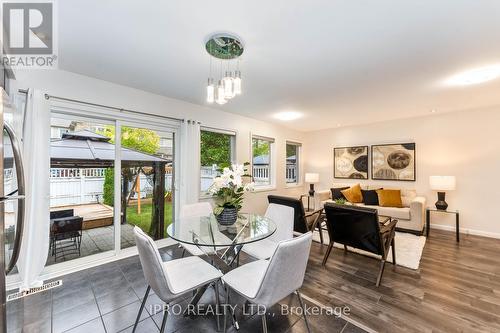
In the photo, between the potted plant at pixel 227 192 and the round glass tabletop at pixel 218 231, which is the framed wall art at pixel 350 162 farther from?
the potted plant at pixel 227 192

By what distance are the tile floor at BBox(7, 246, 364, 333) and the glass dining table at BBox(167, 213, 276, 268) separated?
20.9 inches

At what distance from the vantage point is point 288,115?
4523 mm

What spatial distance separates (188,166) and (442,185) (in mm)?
4617

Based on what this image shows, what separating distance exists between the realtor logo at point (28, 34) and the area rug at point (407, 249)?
4.24 meters

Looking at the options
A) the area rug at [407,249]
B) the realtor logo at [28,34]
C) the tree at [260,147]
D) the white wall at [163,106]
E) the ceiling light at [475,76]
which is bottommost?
the area rug at [407,249]

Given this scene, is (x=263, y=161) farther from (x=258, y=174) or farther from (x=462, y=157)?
(x=462, y=157)


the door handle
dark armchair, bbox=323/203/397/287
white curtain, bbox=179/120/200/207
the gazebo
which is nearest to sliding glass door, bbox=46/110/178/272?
the gazebo

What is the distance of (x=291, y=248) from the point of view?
131 centimetres

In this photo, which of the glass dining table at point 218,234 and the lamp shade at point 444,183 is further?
the lamp shade at point 444,183

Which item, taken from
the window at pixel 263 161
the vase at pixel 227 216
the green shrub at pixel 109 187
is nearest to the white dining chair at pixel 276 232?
the vase at pixel 227 216

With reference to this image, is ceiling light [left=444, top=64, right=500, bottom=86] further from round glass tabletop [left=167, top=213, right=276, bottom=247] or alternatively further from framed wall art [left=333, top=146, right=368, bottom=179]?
round glass tabletop [left=167, top=213, right=276, bottom=247]

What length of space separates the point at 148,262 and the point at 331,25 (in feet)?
7.36

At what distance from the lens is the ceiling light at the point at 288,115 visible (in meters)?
4.36

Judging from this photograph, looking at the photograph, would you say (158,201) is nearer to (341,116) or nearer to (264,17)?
(264,17)
